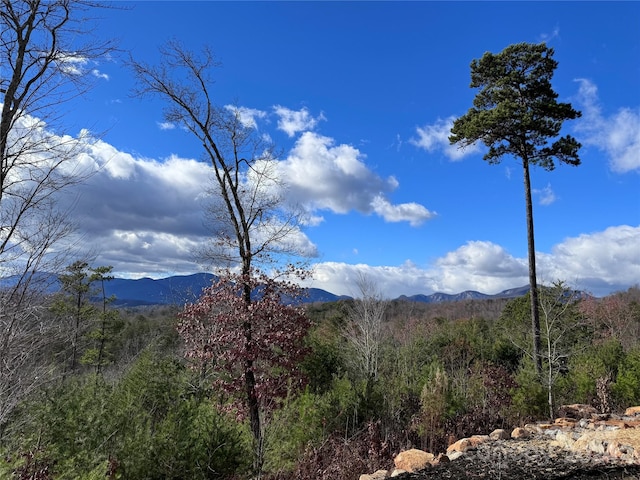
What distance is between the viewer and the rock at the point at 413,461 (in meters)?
5.22

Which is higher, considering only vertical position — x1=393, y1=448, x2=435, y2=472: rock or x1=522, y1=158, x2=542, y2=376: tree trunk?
x1=522, y1=158, x2=542, y2=376: tree trunk

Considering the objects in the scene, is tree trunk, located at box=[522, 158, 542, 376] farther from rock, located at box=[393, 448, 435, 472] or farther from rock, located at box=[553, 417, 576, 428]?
rock, located at box=[393, 448, 435, 472]

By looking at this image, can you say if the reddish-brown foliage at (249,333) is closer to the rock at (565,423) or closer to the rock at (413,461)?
the rock at (413,461)

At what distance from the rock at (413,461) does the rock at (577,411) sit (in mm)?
4891

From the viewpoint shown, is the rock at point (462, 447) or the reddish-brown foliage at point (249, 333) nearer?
the rock at point (462, 447)

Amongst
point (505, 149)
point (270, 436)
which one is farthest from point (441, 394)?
point (505, 149)

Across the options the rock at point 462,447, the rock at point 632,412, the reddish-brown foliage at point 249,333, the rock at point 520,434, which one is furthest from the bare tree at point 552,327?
the reddish-brown foliage at point 249,333

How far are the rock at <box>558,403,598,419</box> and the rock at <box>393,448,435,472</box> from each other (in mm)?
4891

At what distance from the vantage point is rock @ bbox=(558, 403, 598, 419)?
8.72 meters

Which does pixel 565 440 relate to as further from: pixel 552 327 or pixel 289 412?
pixel 552 327

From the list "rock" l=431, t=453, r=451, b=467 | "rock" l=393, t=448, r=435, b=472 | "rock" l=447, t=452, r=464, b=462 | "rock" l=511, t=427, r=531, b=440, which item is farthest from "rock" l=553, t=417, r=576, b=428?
"rock" l=393, t=448, r=435, b=472

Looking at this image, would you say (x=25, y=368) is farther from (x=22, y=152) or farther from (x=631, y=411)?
(x=631, y=411)

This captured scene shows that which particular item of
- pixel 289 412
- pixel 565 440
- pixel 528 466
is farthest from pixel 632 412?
pixel 289 412

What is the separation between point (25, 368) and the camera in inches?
205
